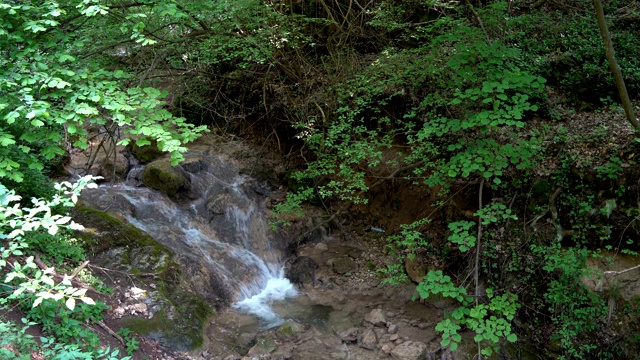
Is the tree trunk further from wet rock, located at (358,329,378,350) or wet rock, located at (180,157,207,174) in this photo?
wet rock, located at (180,157,207,174)

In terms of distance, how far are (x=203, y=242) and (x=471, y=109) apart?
481 cm

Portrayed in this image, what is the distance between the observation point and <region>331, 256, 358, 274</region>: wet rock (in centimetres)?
735

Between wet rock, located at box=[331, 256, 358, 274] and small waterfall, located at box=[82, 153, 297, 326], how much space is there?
80 cm

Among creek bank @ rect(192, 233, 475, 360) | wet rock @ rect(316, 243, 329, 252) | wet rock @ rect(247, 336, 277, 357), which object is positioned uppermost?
wet rock @ rect(247, 336, 277, 357)

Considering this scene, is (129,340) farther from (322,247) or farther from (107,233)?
(322,247)

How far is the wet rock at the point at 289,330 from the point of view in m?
5.88

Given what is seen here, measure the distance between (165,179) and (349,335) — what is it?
449cm

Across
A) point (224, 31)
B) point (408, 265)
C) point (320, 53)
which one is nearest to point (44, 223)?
point (224, 31)

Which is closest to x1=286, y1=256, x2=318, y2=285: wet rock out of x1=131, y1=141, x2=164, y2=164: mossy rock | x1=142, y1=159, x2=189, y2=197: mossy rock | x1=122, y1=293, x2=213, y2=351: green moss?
x1=122, y1=293, x2=213, y2=351: green moss

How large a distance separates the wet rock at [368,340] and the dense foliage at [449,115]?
33.3 inches

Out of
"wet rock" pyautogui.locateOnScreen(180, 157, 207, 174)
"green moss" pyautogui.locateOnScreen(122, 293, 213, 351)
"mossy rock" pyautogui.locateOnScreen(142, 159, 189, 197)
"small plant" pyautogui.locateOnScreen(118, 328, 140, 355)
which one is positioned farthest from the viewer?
"wet rock" pyautogui.locateOnScreen(180, 157, 207, 174)

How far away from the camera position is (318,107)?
7.55 meters

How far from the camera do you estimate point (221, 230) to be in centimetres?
794

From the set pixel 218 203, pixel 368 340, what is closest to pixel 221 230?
pixel 218 203
